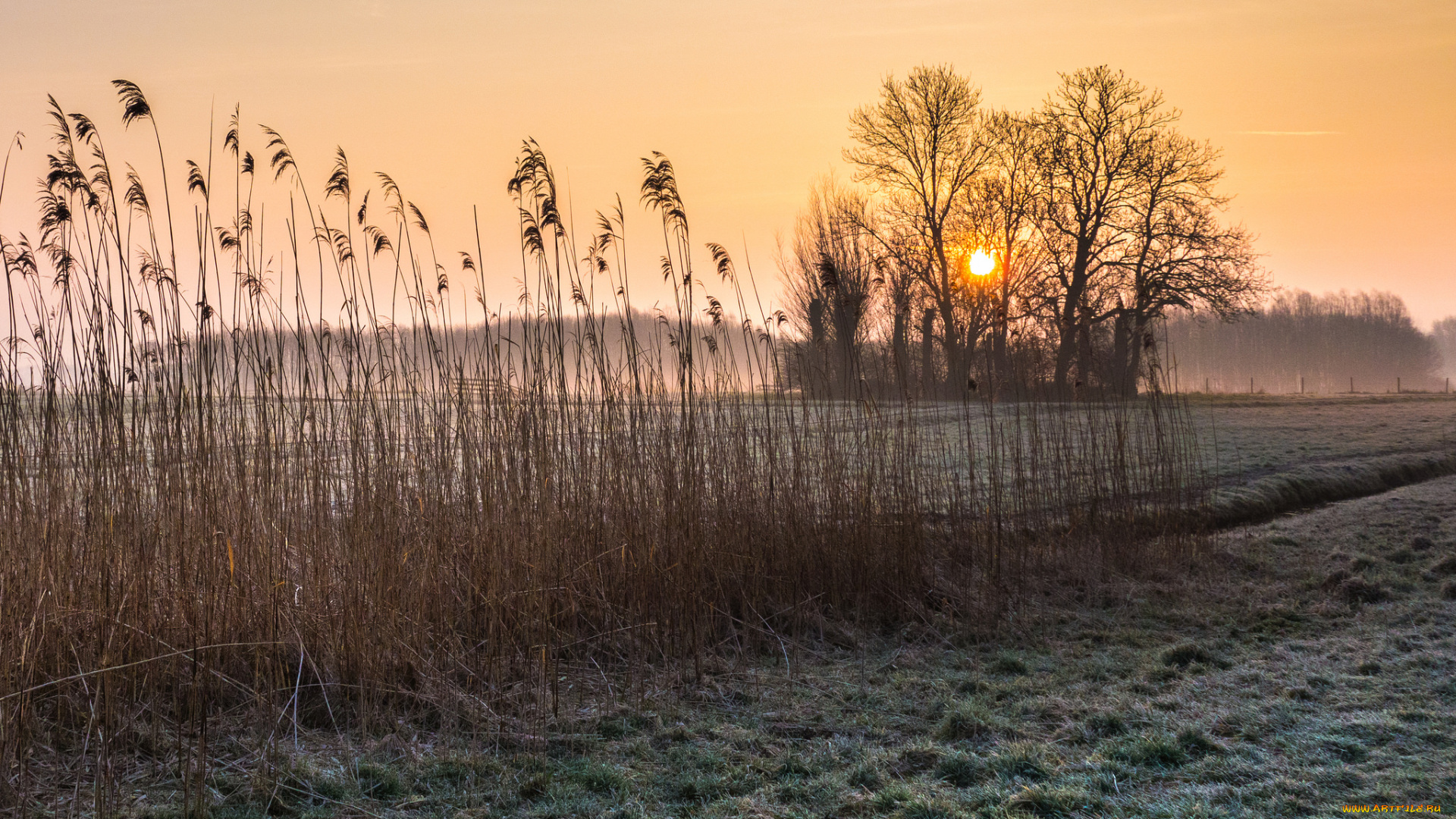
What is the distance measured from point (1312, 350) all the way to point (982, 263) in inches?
2117

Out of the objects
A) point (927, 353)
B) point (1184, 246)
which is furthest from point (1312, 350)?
point (927, 353)

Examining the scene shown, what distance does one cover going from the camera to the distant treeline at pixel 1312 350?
198ft

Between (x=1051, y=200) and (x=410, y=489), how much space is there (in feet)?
66.6

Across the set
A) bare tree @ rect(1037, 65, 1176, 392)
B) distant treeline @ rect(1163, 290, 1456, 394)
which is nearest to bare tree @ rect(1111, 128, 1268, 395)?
bare tree @ rect(1037, 65, 1176, 392)

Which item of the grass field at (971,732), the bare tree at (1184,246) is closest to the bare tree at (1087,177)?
the bare tree at (1184,246)

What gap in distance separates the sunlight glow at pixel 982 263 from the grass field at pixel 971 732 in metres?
16.4

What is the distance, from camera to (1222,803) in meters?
2.67

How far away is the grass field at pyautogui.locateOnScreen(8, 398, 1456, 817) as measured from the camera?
2691 mm

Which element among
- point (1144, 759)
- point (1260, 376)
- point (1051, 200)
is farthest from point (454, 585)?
point (1260, 376)

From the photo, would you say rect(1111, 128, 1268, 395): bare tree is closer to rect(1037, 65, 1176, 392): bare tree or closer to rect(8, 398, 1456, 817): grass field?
rect(1037, 65, 1176, 392): bare tree

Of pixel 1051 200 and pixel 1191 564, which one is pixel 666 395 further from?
pixel 1051 200

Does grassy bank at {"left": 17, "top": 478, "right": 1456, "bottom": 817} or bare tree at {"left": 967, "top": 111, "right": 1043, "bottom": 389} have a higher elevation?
bare tree at {"left": 967, "top": 111, "right": 1043, "bottom": 389}

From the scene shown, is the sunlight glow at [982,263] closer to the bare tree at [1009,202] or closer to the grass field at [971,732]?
the bare tree at [1009,202]

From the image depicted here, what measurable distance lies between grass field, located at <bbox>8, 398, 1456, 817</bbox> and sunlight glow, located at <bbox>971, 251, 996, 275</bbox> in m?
16.4
